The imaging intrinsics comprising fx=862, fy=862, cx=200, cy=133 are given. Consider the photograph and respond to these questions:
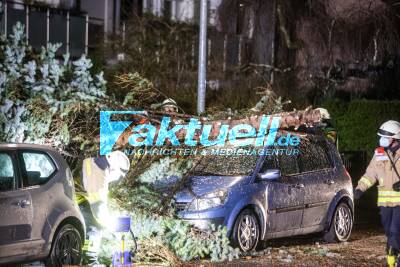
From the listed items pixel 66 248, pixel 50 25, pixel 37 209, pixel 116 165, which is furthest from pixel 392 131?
pixel 50 25

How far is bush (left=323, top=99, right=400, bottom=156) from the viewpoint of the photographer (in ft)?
74.6

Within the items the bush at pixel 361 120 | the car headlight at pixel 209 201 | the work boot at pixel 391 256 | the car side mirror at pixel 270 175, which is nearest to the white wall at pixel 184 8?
the bush at pixel 361 120

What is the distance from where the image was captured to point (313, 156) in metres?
13.4

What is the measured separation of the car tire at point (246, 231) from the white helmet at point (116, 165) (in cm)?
167

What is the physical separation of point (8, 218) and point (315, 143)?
5.78 meters

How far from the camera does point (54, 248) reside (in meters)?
9.98

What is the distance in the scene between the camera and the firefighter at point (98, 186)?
10828 mm

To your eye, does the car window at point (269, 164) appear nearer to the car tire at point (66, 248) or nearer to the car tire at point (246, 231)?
the car tire at point (246, 231)

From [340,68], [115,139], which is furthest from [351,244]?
[340,68]

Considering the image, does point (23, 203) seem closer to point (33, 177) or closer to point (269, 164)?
point (33, 177)

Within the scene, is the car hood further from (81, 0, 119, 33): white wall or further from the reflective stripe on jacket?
(81, 0, 119, 33): white wall

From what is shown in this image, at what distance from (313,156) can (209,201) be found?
8.23 feet

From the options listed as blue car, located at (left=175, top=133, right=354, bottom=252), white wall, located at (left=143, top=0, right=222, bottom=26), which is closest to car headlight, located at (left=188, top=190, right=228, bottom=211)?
blue car, located at (left=175, top=133, right=354, bottom=252)

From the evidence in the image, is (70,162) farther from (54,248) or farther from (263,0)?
(263,0)
